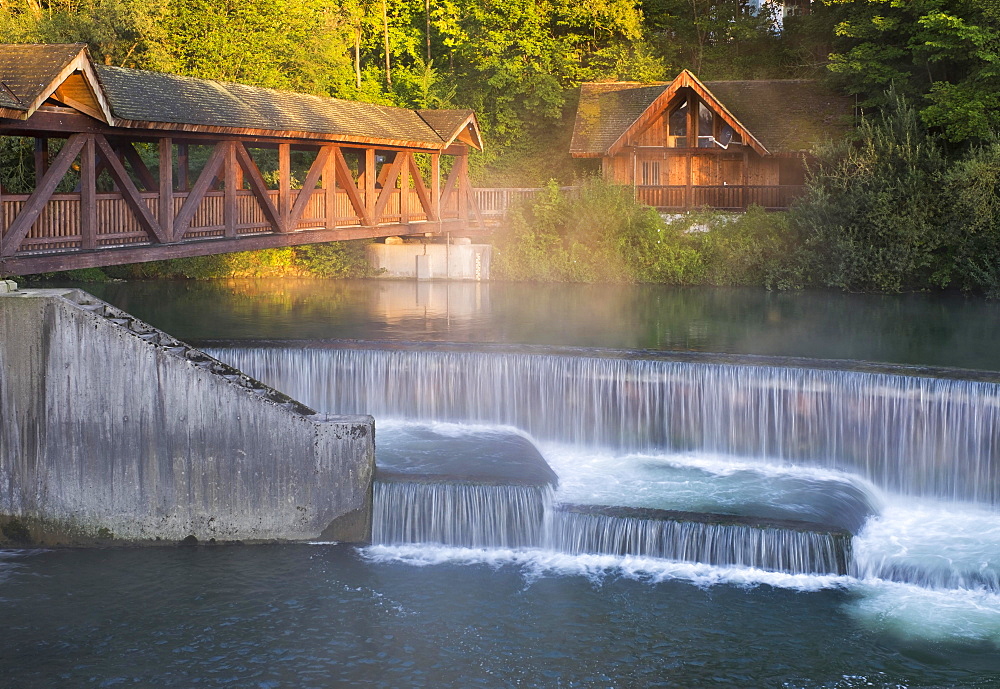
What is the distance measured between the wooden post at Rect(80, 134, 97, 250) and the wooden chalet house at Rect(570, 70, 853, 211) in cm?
2383

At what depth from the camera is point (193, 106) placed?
2253cm

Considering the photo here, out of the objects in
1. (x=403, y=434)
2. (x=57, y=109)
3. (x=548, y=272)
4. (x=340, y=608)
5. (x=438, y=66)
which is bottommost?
(x=340, y=608)

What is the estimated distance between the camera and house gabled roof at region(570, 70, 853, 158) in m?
40.5

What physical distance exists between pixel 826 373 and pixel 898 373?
42.2 inches

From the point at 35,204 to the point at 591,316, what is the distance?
45.6 ft

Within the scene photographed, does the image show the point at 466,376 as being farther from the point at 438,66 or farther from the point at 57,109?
the point at 438,66

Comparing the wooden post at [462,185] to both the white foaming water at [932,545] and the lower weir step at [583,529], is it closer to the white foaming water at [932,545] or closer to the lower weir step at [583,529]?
the white foaming water at [932,545]

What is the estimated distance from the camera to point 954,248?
32969 millimetres

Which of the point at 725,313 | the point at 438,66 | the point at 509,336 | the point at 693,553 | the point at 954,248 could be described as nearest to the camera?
the point at 693,553

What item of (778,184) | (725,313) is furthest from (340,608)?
(778,184)

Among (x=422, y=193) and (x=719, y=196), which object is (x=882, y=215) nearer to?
(x=719, y=196)

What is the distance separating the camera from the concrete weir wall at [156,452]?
14.8 m

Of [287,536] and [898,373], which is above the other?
[898,373]

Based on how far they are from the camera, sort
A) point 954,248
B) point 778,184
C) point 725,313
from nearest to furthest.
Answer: point 725,313, point 954,248, point 778,184
